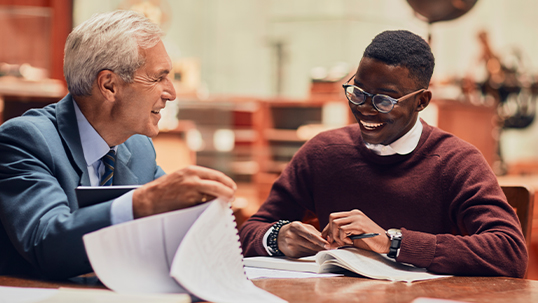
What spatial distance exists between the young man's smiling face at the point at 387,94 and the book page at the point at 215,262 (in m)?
0.62

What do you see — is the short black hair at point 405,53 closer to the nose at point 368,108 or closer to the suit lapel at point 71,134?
the nose at point 368,108

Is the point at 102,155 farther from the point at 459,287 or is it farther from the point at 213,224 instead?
the point at 459,287

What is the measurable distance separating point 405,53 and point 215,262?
77cm

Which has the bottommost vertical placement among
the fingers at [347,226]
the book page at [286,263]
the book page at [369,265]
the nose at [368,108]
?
the book page at [286,263]

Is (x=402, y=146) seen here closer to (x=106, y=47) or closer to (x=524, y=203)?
(x=524, y=203)

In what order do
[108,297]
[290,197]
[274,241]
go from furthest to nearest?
[290,197] → [274,241] → [108,297]

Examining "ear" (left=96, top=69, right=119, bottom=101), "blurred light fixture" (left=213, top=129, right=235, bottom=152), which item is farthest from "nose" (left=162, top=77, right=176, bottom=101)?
"blurred light fixture" (left=213, top=129, right=235, bottom=152)

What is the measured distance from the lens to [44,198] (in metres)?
1.04

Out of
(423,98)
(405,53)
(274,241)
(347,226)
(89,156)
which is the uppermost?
(405,53)

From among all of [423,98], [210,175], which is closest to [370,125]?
[423,98]

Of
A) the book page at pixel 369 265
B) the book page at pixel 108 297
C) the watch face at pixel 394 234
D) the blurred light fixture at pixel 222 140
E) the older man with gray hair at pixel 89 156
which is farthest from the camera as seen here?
the blurred light fixture at pixel 222 140

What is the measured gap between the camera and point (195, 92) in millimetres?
7172

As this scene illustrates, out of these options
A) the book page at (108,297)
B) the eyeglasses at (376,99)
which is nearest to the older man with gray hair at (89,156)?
the book page at (108,297)

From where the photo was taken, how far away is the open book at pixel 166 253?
865 mm
